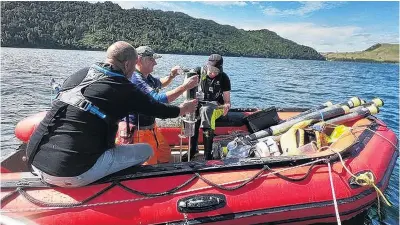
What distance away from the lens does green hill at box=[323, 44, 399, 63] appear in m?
135

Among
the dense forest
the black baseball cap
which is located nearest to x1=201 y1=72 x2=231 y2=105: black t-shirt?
the black baseball cap

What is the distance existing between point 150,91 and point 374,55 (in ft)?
521

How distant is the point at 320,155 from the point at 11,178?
367 centimetres

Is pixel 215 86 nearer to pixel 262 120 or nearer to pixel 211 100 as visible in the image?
pixel 211 100

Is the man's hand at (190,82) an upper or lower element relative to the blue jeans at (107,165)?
upper

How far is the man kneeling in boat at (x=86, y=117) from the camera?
311cm

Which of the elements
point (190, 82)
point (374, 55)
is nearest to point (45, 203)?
point (190, 82)

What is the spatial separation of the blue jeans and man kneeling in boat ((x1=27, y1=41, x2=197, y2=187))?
0.03 ft

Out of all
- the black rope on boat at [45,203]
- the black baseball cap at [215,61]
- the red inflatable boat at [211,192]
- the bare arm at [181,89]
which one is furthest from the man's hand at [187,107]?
the black baseball cap at [215,61]

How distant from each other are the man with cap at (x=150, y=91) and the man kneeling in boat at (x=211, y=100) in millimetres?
697

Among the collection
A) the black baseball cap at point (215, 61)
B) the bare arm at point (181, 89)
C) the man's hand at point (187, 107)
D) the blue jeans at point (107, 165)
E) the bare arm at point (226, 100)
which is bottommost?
the blue jeans at point (107, 165)

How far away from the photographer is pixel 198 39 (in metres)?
116

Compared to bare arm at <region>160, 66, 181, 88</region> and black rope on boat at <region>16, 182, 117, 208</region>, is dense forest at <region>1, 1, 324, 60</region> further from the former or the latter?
black rope on boat at <region>16, 182, 117, 208</region>

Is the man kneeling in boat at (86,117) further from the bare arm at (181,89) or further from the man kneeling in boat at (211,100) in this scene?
the man kneeling in boat at (211,100)
